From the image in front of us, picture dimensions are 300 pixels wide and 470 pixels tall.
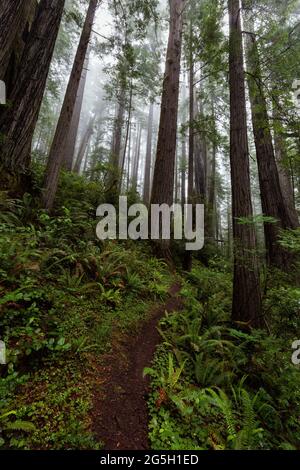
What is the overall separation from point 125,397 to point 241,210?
144 inches

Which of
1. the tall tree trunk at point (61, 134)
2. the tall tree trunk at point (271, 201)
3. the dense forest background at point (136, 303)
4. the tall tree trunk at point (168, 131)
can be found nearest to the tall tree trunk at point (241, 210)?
the dense forest background at point (136, 303)

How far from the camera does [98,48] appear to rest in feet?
27.7

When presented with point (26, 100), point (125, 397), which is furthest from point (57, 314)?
point (26, 100)

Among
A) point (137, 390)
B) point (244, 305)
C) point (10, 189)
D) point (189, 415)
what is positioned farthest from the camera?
point (10, 189)

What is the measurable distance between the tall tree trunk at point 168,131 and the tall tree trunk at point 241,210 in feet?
10.4

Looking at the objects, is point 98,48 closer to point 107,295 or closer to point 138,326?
point 107,295

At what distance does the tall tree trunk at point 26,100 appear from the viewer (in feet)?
17.5

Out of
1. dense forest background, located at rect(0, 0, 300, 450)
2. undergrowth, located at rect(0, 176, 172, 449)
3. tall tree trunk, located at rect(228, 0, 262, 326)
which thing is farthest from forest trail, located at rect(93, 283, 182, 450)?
tall tree trunk, located at rect(228, 0, 262, 326)

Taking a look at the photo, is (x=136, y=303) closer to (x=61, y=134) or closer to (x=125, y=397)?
(x=125, y=397)

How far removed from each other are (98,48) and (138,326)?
939 cm

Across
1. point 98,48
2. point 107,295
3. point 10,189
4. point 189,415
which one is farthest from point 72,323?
point 98,48

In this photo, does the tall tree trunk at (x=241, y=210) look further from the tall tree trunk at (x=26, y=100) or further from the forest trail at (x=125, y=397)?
the tall tree trunk at (x=26, y=100)

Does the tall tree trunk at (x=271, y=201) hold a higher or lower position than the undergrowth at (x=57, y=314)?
higher

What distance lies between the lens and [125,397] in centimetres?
264
